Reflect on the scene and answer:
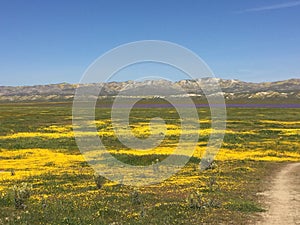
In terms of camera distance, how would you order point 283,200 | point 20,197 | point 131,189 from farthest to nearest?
point 131,189
point 283,200
point 20,197

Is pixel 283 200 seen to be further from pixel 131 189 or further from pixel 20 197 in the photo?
pixel 20 197

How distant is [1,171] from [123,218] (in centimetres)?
1581

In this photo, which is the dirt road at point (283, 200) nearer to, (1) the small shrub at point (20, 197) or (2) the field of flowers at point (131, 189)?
(2) the field of flowers at point (131, 189)

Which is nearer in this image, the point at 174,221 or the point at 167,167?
the point at 174,221

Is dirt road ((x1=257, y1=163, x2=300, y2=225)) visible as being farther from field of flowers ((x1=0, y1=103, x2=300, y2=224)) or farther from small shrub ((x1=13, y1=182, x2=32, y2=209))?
small shrub ((x1=13, y1=182, x2=32, y2=209))

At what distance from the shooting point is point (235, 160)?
103 ft

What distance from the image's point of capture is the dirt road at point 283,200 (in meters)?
14.8

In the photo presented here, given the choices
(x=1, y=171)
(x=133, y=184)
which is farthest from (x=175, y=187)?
(x=1, y=171)

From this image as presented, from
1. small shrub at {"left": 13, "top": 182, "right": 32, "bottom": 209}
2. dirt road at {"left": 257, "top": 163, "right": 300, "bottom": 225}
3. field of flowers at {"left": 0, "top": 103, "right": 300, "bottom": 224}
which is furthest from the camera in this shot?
small shrub at {"left": 13, "top": 182, "right": 32, "bottom": 209}

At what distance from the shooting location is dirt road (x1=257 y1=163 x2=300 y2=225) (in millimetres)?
14785

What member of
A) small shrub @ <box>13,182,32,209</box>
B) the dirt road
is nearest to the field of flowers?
small shrub @ <box>13,182,32,209</box>

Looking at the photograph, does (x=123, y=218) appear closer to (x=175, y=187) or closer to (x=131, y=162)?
(x=175, y=187)

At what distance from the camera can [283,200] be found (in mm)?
17906

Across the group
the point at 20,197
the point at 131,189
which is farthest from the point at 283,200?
the point at 20,197
